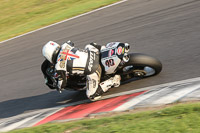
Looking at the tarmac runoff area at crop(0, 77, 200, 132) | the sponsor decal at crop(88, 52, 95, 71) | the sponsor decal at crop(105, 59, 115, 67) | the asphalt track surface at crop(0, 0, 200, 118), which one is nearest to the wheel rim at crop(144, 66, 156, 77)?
the asphalt track surface at crop(0, 0, 200, 118)

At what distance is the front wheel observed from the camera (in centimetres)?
625

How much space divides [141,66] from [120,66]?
42 cm

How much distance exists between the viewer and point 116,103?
599 centimetres

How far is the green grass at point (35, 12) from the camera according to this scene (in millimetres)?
13703

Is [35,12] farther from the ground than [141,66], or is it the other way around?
[35,12]

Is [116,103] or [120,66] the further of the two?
[120,66]

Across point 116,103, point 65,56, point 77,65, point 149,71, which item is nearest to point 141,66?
point 149,71

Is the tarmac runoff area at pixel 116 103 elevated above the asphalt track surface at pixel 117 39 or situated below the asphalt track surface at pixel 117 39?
below

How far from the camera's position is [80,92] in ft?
24.4

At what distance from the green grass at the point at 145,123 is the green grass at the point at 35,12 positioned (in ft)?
29.1

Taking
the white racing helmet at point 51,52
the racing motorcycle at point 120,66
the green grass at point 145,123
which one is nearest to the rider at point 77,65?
A: the white racing helmet at point 51,52

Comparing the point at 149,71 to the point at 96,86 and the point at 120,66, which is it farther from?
the point at 96,86

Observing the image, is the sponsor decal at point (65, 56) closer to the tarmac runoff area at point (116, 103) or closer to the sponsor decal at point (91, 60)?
the sponsor decal at point (91, 60)

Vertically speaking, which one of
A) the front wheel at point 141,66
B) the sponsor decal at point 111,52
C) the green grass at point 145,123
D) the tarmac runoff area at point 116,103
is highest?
the sponsor decal at point 111,52
